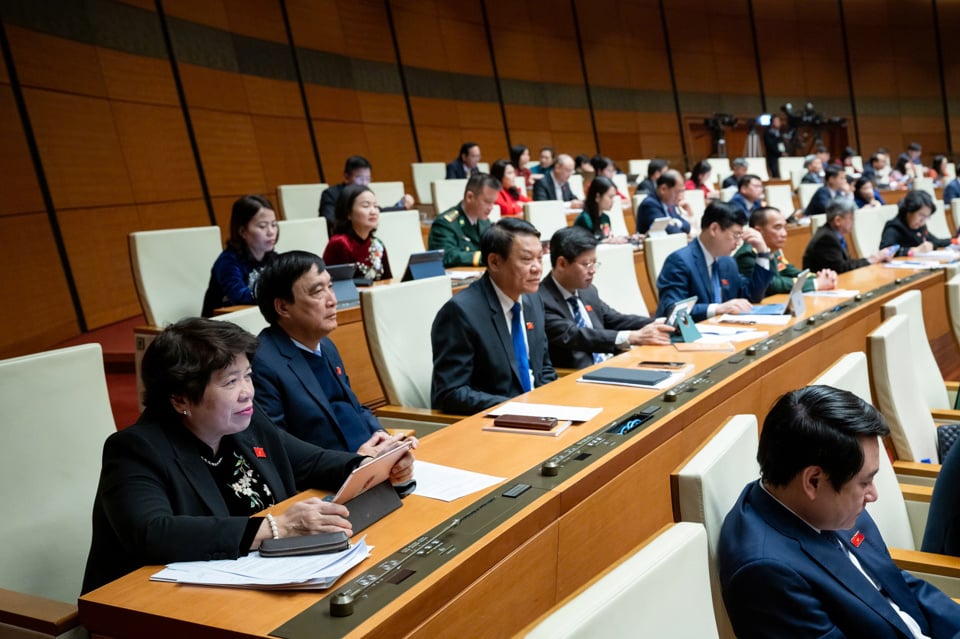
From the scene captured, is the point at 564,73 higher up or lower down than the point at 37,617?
higher up

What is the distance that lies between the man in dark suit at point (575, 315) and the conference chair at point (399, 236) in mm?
1829

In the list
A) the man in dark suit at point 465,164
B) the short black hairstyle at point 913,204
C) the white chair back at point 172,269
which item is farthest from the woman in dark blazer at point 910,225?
the white chair back at point 172,269

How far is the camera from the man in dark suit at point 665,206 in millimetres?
5824

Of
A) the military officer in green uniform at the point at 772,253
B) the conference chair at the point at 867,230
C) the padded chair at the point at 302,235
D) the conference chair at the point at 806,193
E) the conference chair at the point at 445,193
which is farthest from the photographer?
the conference chair at the point at 806,193

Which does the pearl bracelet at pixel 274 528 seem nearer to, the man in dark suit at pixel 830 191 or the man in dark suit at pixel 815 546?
the man in dark suit at pixel 815 546

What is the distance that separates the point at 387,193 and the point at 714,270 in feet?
10.9

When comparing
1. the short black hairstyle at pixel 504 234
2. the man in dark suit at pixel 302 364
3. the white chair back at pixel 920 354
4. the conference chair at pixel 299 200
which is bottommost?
the white chair back at pixel 920 354

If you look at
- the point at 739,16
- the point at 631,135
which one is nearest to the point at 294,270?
the point at 631,135

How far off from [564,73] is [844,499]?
33.2 ft

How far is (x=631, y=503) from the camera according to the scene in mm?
1863

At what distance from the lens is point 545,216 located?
221 inches

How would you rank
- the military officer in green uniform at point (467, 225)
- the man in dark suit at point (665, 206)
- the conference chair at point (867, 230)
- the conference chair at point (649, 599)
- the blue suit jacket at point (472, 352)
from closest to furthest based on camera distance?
1. the conference chair at point (649, 599)
2. the blue suit jacket at point (472, 352)
3. the military officer in green uniform at point (467, 225)
4. the conference chair at point (867, 230)
5. the man in dark suit at point (665, 206)

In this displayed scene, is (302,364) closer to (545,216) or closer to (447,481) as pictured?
(447,481)

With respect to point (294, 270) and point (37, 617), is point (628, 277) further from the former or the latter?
point (37, 617)
